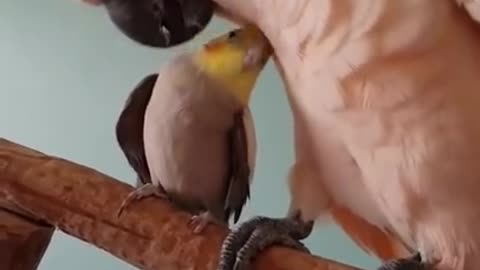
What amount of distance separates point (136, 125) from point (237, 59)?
5.3 inches

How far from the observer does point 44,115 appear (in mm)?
1748

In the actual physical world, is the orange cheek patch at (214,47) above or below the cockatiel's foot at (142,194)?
above

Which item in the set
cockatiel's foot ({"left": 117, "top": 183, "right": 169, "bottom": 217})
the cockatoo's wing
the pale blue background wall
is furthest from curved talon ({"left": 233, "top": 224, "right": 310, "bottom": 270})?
the pale blue background wall

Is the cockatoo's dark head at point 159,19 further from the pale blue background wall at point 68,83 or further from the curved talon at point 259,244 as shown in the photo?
the pale blue background wall at point 68,83

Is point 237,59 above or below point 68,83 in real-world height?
above

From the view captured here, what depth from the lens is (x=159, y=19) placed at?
1.02 m

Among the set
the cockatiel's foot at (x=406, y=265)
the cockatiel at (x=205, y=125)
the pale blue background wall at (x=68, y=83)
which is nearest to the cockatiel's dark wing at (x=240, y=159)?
the cockatiel at (x=205, y=125)

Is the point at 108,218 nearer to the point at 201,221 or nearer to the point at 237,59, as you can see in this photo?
the point at 201,221

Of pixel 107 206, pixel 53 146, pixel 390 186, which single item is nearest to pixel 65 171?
pixel 107 206

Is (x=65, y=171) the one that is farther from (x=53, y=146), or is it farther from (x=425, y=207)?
(x=53, y=146)

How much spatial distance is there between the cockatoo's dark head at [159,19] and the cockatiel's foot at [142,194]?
13cm

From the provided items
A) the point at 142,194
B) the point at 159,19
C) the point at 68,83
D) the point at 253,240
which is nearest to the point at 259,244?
the point at 253,240

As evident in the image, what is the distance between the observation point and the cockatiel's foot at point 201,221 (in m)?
0.98

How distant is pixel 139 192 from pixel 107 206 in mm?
34
